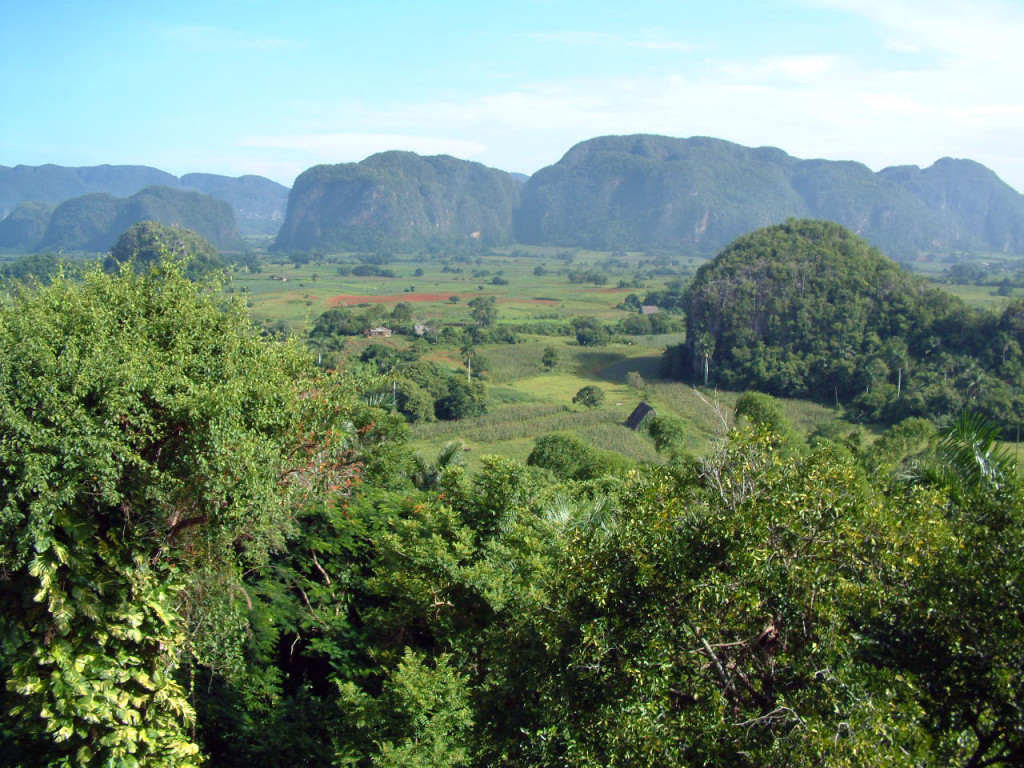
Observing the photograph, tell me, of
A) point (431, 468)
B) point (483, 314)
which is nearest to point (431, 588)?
point (431, 468)

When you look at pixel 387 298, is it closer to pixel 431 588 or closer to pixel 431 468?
pixel 431 468

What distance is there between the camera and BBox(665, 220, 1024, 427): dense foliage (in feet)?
134

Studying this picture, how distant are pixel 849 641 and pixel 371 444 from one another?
991 centimetres

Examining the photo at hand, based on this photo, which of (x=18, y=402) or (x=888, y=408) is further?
(x=888, y=408)

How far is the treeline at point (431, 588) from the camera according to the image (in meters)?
4.21

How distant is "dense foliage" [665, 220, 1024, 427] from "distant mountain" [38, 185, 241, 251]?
123 metres

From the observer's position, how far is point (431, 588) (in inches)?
308

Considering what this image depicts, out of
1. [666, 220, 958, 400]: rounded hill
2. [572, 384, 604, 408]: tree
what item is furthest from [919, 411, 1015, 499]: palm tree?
[666, 220, 958, 400]: rounded hill

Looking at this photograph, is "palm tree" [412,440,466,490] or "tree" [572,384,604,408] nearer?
"palm tree" [412,440,466,490]

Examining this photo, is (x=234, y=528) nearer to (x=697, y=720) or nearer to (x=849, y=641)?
(x=697, y=720)

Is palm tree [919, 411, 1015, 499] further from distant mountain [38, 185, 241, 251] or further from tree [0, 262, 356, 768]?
distant mountain [38, 185, 241, 251]

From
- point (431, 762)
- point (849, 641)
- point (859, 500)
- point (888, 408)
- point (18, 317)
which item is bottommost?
point (888, 408)

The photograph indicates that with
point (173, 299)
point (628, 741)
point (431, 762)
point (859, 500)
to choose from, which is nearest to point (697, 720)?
point (628, 741)

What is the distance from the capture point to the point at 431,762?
20.2 feet
